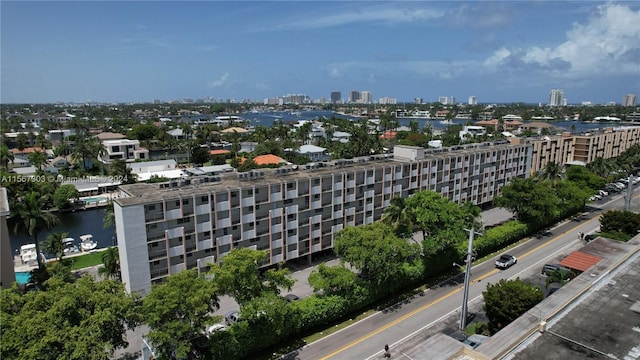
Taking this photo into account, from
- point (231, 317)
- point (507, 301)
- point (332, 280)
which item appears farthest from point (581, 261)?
point (231, 317)

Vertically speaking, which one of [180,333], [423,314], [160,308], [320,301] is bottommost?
[423,314]

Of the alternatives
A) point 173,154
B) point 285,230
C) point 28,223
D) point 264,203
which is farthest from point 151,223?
point 173,154

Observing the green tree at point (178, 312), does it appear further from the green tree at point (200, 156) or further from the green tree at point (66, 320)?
the green tree at point (200, 156)

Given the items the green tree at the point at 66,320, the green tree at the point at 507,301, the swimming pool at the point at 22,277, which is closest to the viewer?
the green tree at the point at 66,320

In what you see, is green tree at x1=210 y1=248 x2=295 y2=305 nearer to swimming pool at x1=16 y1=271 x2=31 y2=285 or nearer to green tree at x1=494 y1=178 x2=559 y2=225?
swimming pool at x1=16 y1=271 x2=31 y2=285

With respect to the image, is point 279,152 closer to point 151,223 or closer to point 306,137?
point 306,137

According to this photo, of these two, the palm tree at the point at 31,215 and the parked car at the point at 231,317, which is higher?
the palm tree at the point at 31,215

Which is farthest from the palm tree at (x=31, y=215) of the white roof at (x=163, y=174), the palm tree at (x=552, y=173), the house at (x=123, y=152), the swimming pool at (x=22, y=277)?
the house at (x=123, y=152)
